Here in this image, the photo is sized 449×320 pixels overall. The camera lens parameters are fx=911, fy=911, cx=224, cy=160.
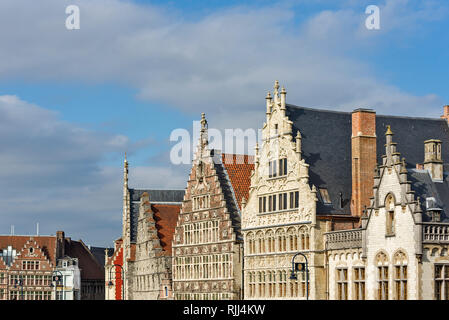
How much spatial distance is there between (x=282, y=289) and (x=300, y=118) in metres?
11.0

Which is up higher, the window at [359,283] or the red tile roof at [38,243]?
the red tile roof at [38,243]

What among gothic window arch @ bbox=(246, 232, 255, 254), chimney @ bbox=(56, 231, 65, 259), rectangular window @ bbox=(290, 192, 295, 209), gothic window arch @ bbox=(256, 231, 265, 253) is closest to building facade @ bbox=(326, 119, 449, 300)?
rectangular window @ bbox=(290, 192, 295, 209)

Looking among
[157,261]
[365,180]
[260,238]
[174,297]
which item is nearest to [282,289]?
[260,238]

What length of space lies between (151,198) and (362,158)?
45876mm

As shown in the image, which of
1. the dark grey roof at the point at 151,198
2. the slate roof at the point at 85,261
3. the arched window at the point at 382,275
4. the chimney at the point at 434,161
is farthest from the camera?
the slate roof at the point at 85,261

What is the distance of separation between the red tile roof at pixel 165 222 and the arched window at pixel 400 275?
1328 inches

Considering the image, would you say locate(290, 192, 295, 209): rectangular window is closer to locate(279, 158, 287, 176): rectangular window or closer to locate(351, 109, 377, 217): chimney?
locate(279, 158, 287, 176): rectangular window

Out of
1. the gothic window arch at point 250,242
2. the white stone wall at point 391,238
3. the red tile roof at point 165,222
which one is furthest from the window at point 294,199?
the red tile roof at point 165,222

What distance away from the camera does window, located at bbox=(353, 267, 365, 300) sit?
50.8 metres

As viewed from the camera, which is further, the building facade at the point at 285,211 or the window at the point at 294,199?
the window at the point at 294,199

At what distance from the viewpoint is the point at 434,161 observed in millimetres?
50312

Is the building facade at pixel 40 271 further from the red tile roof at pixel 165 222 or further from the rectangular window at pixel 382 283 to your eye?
the rectangular window at pixel 382 283

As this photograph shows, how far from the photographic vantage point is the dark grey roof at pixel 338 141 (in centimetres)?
5612

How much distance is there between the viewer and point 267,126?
194 ft
